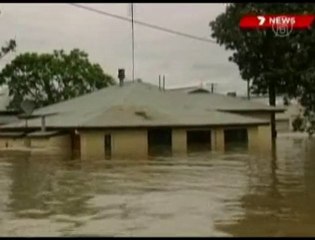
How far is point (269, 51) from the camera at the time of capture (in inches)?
1313

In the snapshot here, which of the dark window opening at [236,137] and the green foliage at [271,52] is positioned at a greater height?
the green foliage at [271,52]

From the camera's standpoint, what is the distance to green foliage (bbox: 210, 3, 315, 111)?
26516 millimetres

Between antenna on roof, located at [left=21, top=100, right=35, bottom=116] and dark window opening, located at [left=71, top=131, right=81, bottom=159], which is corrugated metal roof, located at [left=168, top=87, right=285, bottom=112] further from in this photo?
antenna on roof, located at [left=21, top=100, right=35, bottom=116]

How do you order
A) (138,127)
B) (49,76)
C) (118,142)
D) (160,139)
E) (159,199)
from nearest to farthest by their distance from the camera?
(159,199) < (118,142) < (138,127) < (160,139) < (49,76)

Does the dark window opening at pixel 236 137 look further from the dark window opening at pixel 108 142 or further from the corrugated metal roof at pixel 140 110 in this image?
the dark window opening at pixel 108 142

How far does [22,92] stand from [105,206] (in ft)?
149

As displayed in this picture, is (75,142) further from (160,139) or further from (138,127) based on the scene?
(160,139)

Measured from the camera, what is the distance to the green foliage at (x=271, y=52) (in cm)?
2652

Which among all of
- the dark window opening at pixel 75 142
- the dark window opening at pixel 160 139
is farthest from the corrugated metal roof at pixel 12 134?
the dark window opening at pixel 160 139

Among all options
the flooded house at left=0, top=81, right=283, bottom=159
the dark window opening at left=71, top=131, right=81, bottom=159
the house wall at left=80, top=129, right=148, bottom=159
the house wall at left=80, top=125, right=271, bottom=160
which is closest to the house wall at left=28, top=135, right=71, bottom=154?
the flooded house at left=0, top=81, right=283, bottom=159

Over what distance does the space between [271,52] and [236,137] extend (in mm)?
9696

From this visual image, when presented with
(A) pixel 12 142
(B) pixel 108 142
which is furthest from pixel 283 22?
(A) pixel 12 142

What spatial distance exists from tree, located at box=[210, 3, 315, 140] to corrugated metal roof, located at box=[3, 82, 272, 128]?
3.71m

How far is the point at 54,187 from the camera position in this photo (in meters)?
19.2
